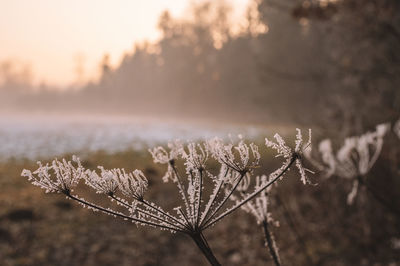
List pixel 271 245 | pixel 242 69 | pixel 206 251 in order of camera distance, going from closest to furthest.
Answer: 1. pixel 206 251
2. pixel 271 245
3. pixel 242 69

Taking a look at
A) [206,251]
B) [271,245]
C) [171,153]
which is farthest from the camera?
[271,245]

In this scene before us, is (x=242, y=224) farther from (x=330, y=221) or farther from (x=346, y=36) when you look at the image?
(x=346, y=36)

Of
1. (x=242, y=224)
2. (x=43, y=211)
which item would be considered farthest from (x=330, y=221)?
(x=43, y=211)

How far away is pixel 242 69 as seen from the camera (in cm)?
4197

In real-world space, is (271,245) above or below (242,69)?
below

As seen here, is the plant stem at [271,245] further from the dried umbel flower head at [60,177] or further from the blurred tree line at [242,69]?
the blurred tree line at [242,69]

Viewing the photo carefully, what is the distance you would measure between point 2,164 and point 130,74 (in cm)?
5937

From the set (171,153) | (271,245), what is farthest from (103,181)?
(271,245)

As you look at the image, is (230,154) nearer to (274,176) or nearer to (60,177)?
(274,176)

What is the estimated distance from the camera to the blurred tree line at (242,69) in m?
10.9

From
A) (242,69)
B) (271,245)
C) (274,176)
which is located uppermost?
(242,69)

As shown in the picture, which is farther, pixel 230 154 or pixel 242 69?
pixel 242 69

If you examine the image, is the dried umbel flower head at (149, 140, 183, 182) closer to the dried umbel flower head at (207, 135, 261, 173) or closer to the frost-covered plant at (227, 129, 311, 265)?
the dried umbel flower head at (207, 135, 261, 173)

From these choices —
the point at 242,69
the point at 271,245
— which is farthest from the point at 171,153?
the point at 242,69
